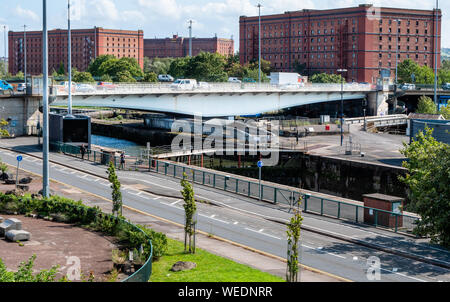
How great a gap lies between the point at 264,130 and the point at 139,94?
15.9 m

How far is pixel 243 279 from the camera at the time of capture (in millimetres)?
20578

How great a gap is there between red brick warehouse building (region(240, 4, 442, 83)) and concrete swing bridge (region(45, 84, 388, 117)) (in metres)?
40.6

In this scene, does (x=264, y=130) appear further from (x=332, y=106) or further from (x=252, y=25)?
(x=252, y=25)

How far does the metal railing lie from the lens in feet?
103

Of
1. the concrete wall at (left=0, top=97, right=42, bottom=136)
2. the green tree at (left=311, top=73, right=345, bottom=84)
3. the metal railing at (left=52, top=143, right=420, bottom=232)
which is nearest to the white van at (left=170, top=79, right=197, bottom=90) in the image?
the concrete wall at (left=0, top=97, right=42, bottom=136)

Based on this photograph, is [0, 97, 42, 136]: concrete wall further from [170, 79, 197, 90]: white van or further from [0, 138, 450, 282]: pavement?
[0, 138, 450, 282]: pavement

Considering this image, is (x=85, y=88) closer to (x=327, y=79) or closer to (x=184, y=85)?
(x=184, y=85)

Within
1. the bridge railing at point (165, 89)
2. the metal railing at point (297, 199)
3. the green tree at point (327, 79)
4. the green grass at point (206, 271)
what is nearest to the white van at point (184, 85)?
the bridge railing at point (165, 89)

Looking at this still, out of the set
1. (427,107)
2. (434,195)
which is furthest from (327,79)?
(434,195)

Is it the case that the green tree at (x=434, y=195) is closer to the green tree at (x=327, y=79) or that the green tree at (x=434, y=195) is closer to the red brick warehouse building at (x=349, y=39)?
the green tree at (x=327, y=79)

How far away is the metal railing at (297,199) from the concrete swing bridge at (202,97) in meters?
16.9

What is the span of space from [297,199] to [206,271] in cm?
1629
